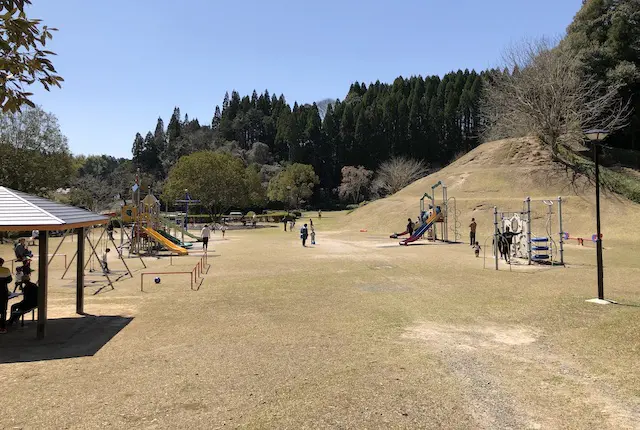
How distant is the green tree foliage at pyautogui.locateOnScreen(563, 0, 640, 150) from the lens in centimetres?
4987

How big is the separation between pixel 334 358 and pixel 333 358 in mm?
18

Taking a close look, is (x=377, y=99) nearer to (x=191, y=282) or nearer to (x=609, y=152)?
(x=609, y=152)

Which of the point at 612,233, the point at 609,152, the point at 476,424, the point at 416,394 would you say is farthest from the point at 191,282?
the point at 609,152

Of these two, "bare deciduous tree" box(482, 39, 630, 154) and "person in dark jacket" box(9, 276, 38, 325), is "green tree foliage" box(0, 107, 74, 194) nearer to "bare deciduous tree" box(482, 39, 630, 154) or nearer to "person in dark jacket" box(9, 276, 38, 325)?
"person in dark jacket" box(9, 276, 38, 325)

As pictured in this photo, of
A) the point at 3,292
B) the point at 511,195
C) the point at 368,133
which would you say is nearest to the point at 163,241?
the point at 3,292

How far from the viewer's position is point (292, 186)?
76000mm

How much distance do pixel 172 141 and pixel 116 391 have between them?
11453cm

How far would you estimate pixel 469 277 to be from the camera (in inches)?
597

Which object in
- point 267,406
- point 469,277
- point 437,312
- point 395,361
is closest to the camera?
point 267,406

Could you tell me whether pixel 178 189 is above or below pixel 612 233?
above

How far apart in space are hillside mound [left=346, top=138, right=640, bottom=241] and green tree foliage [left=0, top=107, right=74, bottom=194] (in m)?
32.1

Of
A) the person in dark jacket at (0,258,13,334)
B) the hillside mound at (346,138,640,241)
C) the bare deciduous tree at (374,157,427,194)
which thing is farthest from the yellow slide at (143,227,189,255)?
the bare deciduous tree at (374,157,427,194)

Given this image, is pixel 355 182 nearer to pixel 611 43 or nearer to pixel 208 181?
pixel 208 181

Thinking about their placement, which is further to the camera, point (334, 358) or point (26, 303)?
point (26, 303)
